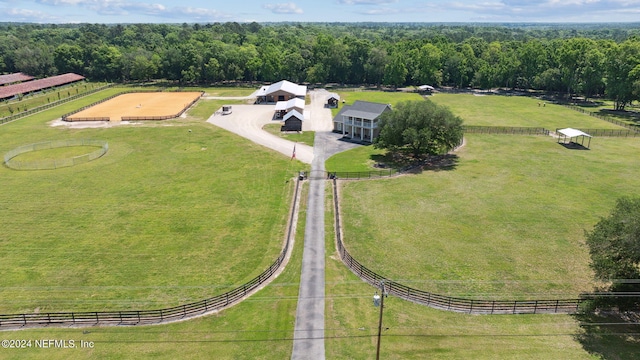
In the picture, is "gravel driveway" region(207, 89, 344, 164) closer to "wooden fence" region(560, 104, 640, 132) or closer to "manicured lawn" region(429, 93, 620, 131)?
"manicured lawn" region(429, 93, 620, 131)

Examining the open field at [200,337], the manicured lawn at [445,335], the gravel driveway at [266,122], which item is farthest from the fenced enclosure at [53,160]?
the manicured lawn at [445,335]

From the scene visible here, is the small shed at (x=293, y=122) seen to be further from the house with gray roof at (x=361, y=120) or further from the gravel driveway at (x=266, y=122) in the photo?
the house with gray roof at (x=361, y=120)

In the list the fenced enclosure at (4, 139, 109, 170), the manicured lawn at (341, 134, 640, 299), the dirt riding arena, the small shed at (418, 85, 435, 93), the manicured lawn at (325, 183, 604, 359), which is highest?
the small shed at (418, 85, 435, 93)

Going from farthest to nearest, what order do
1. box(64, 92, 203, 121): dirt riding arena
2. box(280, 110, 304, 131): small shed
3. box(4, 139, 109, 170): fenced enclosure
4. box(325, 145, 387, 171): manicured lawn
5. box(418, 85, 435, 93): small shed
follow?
box(418, 85, 435, 93): small shed
box(64, 92, 203, 121): dirt riding arena
box(280, 110, 304, 131): small shed
box(325, 145, 387, 171): manicured lawn
box(4, 139, 109, 170): fenced enclosure

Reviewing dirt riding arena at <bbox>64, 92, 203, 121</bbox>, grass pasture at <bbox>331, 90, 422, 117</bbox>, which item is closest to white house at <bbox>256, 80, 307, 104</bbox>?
grass pasture at <bbox>331, 90, 422, 117</bbox>

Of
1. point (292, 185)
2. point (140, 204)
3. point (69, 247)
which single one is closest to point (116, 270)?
point (69, 247)

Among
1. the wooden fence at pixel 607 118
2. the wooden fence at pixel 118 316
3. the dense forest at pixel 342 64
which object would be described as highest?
the dense forest at pixel 342 64

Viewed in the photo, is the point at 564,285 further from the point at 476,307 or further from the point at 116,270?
the point at 116,270
